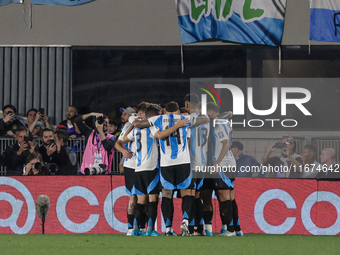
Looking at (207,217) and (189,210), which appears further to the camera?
(207,217)

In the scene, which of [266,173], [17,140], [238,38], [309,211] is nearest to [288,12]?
[238,38]

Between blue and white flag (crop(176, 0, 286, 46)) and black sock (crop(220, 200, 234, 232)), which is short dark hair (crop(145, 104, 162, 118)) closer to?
black sock (crop(220, 200, 234, 232))

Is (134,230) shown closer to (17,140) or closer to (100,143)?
(100,143)

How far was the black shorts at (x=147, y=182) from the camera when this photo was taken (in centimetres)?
883

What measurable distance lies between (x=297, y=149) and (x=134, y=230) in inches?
212

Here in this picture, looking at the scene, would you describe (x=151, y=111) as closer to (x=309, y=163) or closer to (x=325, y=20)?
(x=309, y=163)

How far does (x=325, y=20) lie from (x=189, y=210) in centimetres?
824

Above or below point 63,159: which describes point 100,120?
above

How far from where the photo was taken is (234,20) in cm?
1457

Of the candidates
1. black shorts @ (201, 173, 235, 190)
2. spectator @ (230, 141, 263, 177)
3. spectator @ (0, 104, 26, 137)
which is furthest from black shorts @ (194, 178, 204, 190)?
spectator @ (0, 104, 26, 137)

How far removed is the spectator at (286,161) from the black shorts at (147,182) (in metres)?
3.44

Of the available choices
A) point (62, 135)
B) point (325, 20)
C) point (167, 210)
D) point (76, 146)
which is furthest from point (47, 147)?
point (325, 20)

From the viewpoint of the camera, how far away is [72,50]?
15.6 metres

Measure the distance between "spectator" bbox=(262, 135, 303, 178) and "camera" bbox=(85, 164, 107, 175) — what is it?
3.32 metres
